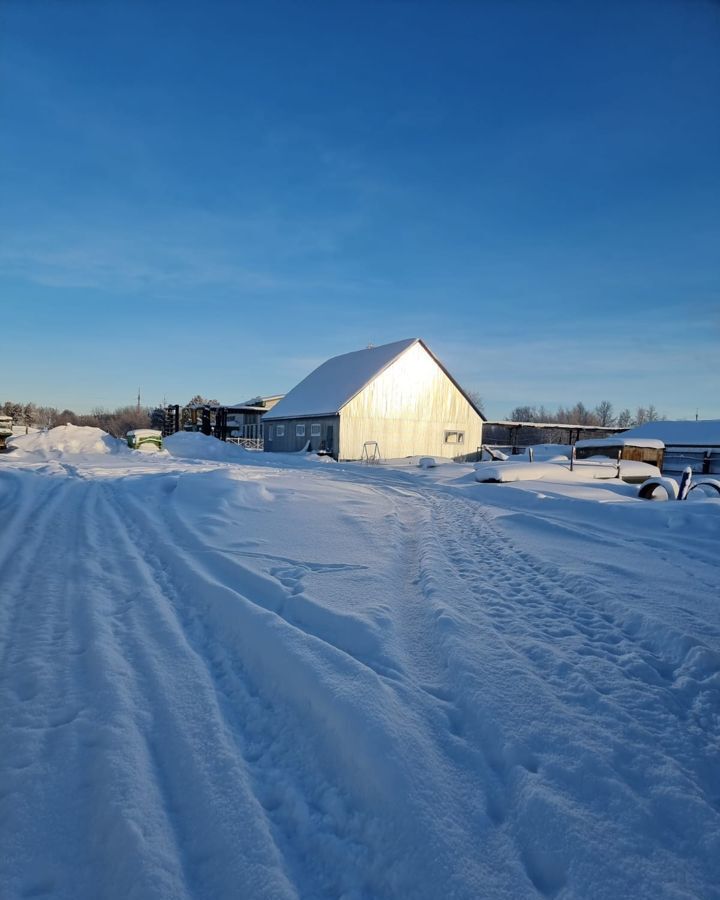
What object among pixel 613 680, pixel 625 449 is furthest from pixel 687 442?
pixel 613 680

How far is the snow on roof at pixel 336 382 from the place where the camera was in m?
26.5

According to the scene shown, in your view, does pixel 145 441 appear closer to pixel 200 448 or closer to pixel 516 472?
pixel 200 448

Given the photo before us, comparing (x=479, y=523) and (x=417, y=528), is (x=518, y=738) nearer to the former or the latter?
(x=417, y=528)

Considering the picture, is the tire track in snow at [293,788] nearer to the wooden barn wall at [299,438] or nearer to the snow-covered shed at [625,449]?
the snow-covered shed at [625,449]

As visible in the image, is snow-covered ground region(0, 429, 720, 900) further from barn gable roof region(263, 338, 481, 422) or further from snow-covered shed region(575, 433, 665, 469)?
barn gable roof region(263, 338, 481, 422)

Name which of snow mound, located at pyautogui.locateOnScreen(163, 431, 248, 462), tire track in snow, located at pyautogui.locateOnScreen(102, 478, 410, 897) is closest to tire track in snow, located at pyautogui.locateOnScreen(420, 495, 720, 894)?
tire track in snow, located at pyautogui.locateOnScreen(102, 478, 410, 897)

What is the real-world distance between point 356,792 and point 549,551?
16.1 feet

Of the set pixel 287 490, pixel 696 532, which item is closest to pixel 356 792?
pixel 696 532

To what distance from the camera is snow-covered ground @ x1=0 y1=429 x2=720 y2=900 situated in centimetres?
187

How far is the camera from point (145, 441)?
28.8 meters

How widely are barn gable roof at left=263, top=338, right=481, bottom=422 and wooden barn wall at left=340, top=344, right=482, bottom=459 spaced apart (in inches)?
15.9

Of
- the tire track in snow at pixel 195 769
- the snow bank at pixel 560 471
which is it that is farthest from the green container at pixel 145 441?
the tire track in snow at pixel 195 769

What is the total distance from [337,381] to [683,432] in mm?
28120

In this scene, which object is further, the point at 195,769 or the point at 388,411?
the point at 388,411
